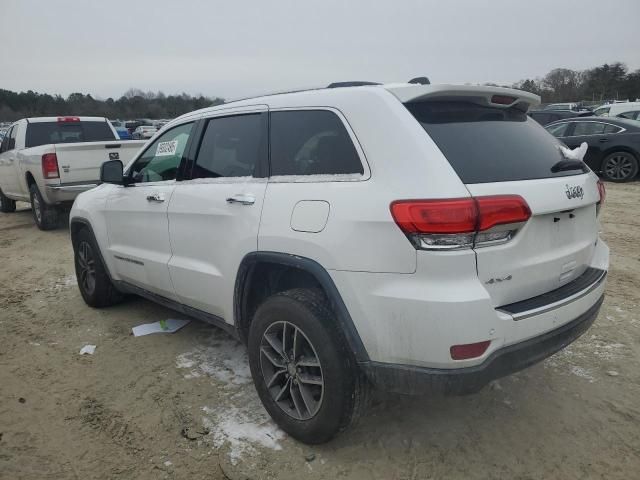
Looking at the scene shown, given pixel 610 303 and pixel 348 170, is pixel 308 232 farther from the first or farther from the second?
pixel 610 303

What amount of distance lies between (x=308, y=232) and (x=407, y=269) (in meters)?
0.56

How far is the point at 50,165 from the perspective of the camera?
8.23 m

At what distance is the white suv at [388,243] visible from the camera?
2.14 metres

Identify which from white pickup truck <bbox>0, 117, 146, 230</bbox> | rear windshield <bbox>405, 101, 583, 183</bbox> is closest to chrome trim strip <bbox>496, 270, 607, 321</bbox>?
rear windshield <bbox>405, 101, 583, 183</bbox>

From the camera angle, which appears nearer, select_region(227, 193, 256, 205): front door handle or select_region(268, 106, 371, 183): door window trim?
select_region(268, 106, 371, 183): door window trim

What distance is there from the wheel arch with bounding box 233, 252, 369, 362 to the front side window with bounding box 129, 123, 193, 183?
1.20 metres

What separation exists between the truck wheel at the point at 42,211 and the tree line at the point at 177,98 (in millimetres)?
52167

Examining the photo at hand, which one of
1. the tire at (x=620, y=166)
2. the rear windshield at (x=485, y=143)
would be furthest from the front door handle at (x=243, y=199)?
the tire at (x=620, y=166)

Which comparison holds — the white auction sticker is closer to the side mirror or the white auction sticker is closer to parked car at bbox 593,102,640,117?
the side mirror

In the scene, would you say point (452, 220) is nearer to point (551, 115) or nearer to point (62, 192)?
point (62, 192)

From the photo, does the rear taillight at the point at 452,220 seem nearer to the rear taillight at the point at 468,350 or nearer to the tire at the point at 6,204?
the rear taillight at the point at 468,350

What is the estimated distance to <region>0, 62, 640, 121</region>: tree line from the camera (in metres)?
57.0

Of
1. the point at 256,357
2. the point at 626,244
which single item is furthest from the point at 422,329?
the point at 626,244

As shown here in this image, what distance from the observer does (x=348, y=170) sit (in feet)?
8.10
